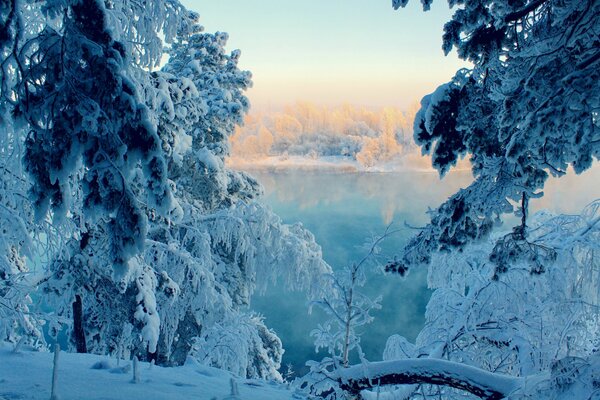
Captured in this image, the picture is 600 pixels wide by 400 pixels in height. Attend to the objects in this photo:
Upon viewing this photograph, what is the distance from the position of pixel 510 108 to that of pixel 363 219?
109ft

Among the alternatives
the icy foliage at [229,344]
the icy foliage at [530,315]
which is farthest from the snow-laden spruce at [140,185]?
the icy foliage at [530,315]

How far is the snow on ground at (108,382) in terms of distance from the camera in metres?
3.95

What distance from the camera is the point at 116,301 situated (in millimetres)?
7562

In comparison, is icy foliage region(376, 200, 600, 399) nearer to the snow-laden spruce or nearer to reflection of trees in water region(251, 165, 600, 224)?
the snow-laden spruce

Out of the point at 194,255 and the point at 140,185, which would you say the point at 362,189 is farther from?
the point at 140,185

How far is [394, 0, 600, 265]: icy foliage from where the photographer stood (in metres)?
2.81

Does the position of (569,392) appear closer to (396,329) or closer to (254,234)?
(254,234)

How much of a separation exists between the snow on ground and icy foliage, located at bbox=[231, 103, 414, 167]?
7111cm

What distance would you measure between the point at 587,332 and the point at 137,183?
6526 mm

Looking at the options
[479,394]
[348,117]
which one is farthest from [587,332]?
[348,117]

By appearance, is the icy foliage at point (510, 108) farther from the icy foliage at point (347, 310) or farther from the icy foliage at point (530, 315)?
the icy foliage at point (530, 315)

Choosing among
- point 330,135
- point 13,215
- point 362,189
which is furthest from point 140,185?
point 330,135

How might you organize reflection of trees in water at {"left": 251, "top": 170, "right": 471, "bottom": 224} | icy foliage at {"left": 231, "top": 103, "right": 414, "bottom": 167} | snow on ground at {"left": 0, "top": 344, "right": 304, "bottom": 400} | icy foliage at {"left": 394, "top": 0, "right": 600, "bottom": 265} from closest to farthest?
icy foliage at {"left": 394, "top": 0, "right": 600, "bottom": 265} → snow on ground at {"left": 0, "top": 344, "right": 304, "bottom": 400} → reflection of trees in water at {"left": 251, "top": 170, "right": 471, "bottom": 224} → icy foliage at {"left": 231, "top": 103, "right": 414, "bottom": 167}

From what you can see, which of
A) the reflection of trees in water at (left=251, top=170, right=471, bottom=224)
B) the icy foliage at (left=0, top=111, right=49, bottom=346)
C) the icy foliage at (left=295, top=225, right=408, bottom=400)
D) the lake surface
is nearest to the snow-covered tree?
the icy foliage at (left=295, top=225, right=408, bottom=400)
